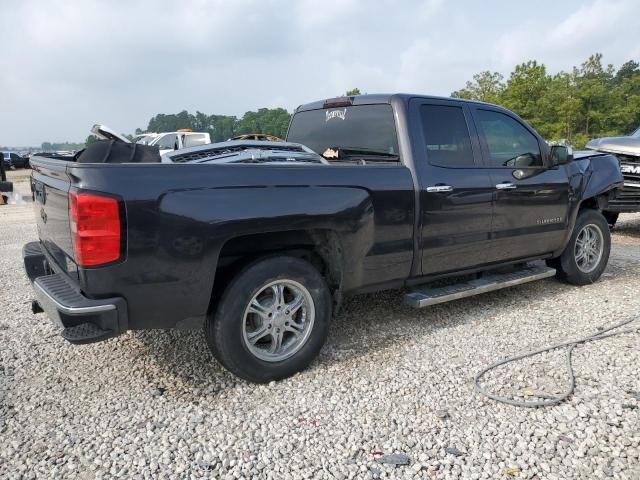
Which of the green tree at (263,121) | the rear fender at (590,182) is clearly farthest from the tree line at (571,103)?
the green tree at (263,121)

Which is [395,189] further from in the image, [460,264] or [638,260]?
[638,260]

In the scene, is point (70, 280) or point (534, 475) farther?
point (70, 280)

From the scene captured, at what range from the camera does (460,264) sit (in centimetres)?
412

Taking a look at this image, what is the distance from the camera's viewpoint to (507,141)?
4543 mm

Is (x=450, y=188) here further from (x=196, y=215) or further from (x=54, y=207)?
(x=54, y=207)

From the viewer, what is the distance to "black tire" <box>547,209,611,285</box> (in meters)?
5.14

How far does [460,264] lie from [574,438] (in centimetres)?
176

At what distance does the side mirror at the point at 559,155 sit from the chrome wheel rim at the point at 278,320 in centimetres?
297

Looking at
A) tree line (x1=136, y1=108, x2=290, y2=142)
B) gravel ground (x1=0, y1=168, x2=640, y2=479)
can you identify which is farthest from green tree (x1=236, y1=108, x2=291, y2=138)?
gravel ground (x1=0, y1=168, x2=640, y2=479)

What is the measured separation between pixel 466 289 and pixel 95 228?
2865mm

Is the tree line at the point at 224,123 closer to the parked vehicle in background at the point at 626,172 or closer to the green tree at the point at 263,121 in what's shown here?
the green tree at the point at 263,121

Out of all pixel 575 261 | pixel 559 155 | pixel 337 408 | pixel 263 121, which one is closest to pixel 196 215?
pixel 337 408

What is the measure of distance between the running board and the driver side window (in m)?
1.01

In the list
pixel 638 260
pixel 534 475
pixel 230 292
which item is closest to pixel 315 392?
pixel 230 292
